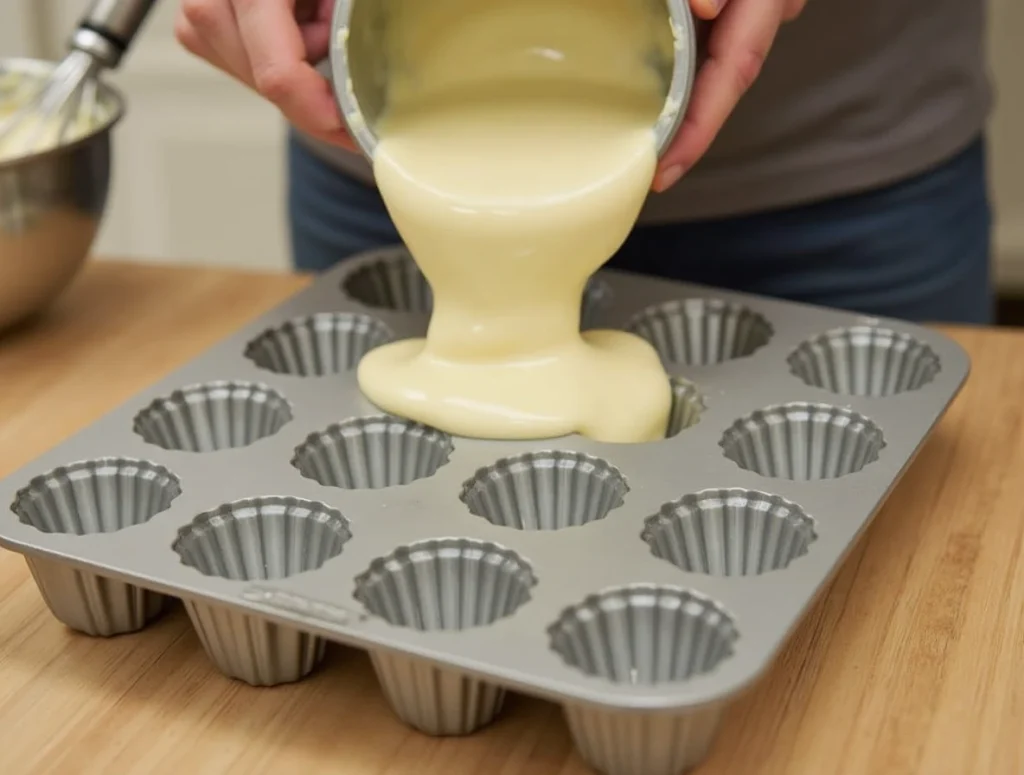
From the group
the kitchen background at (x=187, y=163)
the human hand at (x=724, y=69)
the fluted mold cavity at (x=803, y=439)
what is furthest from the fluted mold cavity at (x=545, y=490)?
the kitchen background at (x=187, y=163)

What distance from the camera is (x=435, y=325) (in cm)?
102

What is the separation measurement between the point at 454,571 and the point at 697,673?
0.16m

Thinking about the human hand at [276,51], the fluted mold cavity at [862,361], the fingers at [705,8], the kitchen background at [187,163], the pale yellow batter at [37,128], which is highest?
the fingers at [705,8]

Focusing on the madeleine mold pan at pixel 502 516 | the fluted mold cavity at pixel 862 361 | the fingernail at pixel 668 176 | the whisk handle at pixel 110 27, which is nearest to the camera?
the madeleine mold pan at pixel 502 516

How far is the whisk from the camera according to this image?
1.20m

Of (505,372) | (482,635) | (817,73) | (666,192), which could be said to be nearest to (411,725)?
(482,635)

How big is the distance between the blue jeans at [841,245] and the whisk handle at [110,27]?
0.21 metres

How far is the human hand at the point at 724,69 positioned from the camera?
952 mm

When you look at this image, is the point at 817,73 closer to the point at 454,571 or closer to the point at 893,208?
the point at 893,208

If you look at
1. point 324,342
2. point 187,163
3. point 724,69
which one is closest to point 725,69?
point 724,69

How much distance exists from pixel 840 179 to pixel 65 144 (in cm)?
64

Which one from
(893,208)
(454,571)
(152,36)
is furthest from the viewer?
(152,36)

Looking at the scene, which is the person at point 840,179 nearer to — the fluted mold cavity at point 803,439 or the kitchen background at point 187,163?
the fluted mold cavity at point 803,439

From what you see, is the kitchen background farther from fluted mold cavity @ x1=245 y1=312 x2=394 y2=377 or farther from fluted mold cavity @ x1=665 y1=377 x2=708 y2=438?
fluted mold cavity @ x1=665 y1=377 x2=708 y2=438
